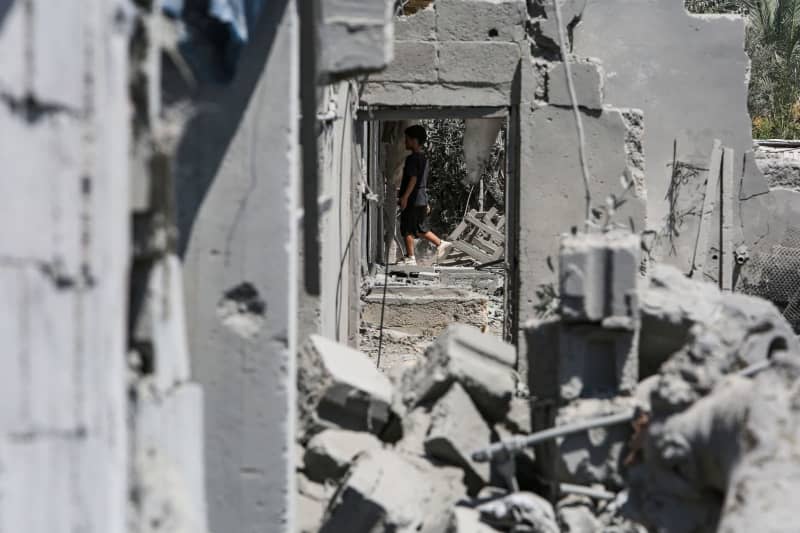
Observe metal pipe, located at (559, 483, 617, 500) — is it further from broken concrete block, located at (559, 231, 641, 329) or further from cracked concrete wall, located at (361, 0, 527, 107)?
cracked concrete wall, located at (361, 0, 527, 107)

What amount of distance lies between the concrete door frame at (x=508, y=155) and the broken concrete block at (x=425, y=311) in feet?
10.8

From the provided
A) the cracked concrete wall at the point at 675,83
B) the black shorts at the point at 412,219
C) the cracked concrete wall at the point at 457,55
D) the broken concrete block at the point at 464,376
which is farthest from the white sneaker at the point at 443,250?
the broken concrete block at the point at 464,376

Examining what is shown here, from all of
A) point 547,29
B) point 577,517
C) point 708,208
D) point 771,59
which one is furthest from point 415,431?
point 771,59

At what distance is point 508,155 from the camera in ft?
30.4

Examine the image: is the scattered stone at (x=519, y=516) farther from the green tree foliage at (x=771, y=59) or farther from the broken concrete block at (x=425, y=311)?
the green tree foliage at (x=771, y=59)

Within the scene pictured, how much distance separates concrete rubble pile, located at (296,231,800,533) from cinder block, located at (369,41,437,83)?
3.08 metres

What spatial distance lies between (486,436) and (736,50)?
20.9 ft

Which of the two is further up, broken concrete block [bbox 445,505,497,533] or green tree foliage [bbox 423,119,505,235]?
green tree foliage [bbox 423,119,505,235]

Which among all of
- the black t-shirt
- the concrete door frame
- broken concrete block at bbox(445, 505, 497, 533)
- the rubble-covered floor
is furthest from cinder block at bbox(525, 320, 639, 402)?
the black t-shirt

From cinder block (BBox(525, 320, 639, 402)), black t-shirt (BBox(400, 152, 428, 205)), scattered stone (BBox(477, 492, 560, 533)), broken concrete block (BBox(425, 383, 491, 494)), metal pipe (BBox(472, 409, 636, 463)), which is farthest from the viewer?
black t-shirt (BBox(400, 152, 428, 205))

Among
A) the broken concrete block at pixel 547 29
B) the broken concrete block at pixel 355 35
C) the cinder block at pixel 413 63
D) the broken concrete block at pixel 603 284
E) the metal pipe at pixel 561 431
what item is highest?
the broken concrete block at pixel 547 29

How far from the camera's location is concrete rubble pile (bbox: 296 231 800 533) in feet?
15.2

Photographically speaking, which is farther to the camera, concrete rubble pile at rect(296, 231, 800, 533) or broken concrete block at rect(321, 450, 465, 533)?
broken concrete block at rect(321, 450, 465, 533)

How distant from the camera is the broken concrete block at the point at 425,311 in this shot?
12.7m
